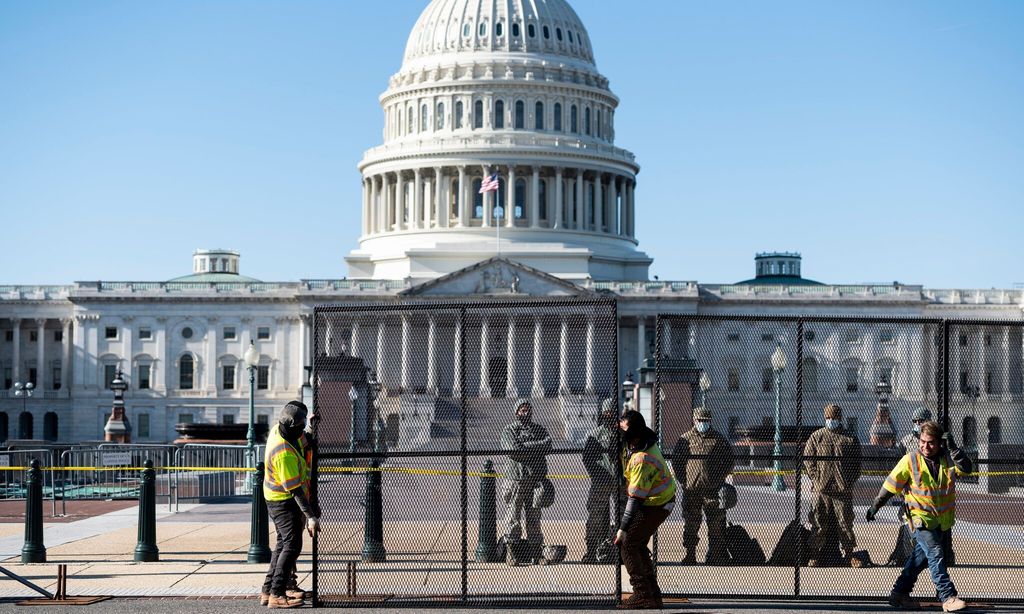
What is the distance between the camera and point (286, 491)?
18203 mm

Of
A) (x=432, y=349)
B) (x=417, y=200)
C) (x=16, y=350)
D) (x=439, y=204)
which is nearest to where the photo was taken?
(x=432, y=349)

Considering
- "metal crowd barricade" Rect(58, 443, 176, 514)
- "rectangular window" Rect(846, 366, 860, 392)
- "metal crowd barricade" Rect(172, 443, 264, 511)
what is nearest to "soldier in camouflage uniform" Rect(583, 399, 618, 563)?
"rectangular window" Rect(846, 366, 860, 392)

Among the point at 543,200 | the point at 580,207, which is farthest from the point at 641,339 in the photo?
the point at 543,200

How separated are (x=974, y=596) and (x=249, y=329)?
9282cm

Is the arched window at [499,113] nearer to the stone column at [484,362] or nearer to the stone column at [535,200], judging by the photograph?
the stone column at [535,200]

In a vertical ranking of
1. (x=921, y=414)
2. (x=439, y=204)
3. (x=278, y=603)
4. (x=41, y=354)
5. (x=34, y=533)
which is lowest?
(x=278, y=603)

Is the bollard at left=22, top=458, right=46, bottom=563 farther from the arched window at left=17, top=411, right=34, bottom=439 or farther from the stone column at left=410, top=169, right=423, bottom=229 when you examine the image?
the stone column at left=410, top=169, right=423, bottom=229

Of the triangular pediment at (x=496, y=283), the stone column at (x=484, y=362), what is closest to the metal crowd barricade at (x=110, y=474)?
the stone column at (x=484, y=362)

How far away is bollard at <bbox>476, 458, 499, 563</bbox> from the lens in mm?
21234

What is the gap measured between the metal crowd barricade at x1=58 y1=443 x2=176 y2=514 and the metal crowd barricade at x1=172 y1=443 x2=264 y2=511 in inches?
19.4

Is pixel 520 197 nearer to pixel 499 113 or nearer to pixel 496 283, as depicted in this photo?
pixel 499 113

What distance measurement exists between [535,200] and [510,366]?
96.3m

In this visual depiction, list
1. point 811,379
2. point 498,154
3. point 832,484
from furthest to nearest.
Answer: point 498,154 < point 811,379 < point 832,484

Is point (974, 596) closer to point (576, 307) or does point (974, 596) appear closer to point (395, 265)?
point (576, 307)
